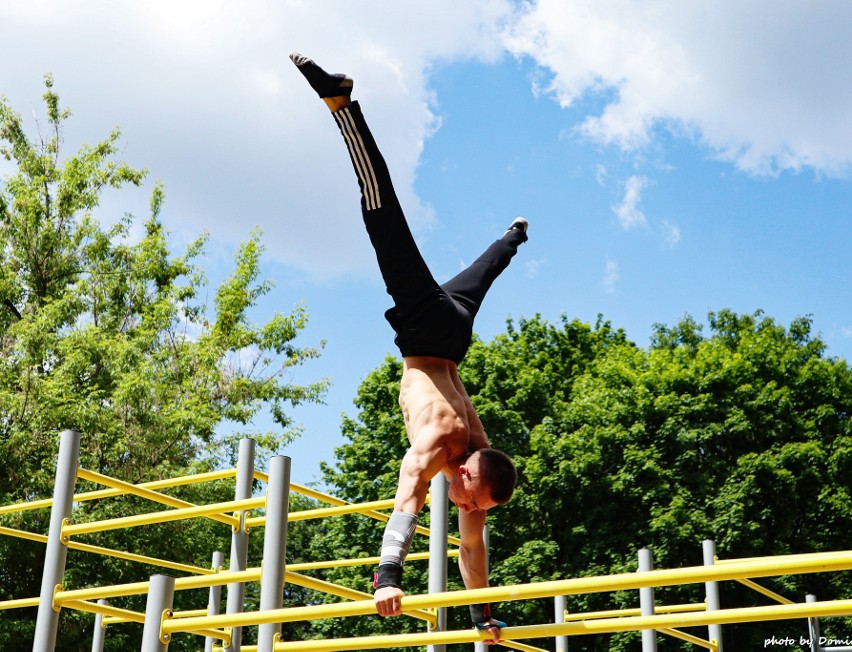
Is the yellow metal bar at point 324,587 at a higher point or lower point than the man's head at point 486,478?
lower

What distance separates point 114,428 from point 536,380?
799 cm

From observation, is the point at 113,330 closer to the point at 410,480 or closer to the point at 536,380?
the point at 536,380

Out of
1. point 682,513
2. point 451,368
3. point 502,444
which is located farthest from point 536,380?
point 451,368

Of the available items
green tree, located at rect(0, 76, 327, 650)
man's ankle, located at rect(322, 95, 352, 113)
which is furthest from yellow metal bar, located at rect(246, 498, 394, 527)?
green tree, located at rect(0, 76, 327, 650)

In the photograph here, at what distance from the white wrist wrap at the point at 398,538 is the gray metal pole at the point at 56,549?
75.7 inches

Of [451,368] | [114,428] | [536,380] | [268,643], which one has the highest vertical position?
[536,380]

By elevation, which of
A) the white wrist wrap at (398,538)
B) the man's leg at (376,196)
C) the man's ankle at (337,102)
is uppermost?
the man's ankle at (337,102)

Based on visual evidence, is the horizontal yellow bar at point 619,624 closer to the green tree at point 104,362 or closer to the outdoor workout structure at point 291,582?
the outdoor workout structure at point 291,582

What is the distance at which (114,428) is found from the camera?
1469 cm

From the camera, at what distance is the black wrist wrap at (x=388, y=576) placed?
10.1 ft

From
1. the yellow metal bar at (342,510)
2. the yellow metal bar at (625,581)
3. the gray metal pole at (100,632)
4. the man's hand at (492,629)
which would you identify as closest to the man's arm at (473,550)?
the man's hand at (492,629)

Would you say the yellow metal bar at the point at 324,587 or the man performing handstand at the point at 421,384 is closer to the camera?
the man performing handstand at the point at 421,384

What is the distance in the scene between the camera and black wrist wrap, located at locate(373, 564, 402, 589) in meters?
3.09

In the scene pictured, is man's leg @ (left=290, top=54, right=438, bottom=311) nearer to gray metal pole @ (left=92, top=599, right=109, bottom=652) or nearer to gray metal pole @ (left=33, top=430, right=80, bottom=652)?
gray metal pole @ (left=33, top=430, right=80, bottom=652)
